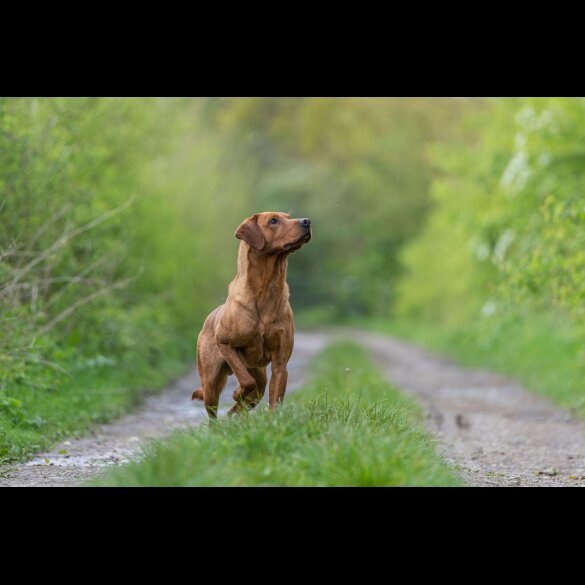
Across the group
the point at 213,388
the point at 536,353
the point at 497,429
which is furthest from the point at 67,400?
the point at 536,353

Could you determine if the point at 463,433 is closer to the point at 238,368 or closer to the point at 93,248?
the point at 238,368

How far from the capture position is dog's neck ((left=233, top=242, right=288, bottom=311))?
20.9ft

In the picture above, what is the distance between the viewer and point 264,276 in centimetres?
639

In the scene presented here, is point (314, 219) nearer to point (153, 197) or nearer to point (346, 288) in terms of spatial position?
point (346, 288)

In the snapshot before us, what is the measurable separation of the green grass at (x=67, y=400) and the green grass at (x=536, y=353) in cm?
586

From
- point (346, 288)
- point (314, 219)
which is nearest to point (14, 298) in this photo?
point (314, 219)

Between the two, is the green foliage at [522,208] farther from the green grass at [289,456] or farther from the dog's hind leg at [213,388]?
the green grass at [289,456]

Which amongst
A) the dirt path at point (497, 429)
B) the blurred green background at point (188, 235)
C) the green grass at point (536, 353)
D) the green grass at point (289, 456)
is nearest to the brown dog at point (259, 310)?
the green grass at point (289, 456)

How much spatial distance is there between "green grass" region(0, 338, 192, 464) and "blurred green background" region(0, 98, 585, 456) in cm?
4

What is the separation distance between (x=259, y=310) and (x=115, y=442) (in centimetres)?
325

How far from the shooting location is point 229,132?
24656mm

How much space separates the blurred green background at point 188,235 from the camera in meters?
9.98

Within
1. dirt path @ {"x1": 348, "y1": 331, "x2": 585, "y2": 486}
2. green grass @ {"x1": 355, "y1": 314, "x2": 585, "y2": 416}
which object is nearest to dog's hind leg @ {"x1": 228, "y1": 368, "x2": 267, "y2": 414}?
dirt path @ {"x1": 348, "y1": 331, "x2": 585, "y2": 486}

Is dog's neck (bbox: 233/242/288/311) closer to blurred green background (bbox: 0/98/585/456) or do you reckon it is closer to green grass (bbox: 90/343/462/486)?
green grass (bbox: 90/343/462/486)
